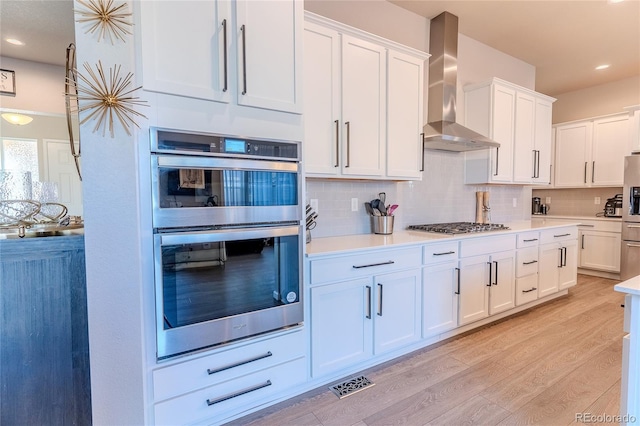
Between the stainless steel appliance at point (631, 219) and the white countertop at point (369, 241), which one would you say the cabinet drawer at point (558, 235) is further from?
the stainless steel appliance at point (631, 219)

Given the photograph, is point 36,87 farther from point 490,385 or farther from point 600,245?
point 600,245

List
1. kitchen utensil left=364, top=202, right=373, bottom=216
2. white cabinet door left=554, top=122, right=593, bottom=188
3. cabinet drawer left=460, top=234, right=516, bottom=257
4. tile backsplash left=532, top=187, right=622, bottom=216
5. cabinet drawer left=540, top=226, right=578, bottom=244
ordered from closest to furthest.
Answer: cabinet drawer left=460, top=234, right=516, bottom=257, kitchen utensil left=364, top=202, right=373, bottom=216, cabinet drawer left=540, top=226, right=578, bottom=244, white cabinet door left=554, top=122, right=593, bottom=188, tile backsplash left=532, top=187, right=622, bottom=216

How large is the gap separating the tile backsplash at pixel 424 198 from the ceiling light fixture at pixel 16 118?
169 centimetres

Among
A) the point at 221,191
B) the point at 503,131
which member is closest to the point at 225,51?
the point at 221,191

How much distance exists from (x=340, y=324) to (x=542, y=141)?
144 inches

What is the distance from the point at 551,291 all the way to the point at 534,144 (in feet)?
5.78

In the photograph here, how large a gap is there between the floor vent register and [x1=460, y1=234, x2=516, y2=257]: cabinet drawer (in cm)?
128

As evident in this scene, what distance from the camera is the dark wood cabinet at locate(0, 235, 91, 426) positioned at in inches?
51.8

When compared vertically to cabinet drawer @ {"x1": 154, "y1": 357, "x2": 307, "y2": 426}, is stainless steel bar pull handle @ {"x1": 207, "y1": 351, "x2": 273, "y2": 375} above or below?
above

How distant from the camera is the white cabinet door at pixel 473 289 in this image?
2607mm

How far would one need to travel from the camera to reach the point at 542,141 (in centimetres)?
388

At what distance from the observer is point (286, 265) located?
1761 mm

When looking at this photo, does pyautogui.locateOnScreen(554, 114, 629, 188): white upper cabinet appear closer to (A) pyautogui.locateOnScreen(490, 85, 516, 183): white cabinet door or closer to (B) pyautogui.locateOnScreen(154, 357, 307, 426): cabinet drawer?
(A) pyautogui.locateOnScreen(490, 85, 516, 183): white cabinet door

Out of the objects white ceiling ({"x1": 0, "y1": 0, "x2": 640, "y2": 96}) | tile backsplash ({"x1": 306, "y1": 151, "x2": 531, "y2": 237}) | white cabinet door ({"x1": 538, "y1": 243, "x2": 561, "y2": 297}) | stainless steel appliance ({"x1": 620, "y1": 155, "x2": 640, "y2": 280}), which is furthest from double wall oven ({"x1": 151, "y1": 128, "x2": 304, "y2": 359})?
stainless steel appliance ({"x1": 620, "y1": 155, "x2": 640, "y2": 280})
